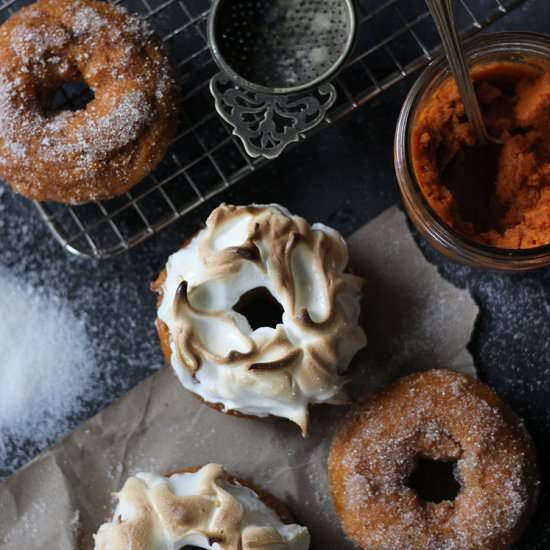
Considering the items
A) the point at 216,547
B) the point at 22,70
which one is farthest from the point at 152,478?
the point at 22,70

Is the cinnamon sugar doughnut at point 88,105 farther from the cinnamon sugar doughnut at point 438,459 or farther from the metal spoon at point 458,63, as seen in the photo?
the cinnamon sugar doughnut at point 438,459

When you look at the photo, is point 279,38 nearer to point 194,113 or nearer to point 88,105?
point 194,113

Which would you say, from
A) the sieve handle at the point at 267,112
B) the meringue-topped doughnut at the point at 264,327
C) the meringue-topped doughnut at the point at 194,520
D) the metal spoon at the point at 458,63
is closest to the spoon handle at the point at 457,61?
the metal spoon at the point at 458,63

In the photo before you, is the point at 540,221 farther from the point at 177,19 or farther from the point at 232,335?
the point at 177,19

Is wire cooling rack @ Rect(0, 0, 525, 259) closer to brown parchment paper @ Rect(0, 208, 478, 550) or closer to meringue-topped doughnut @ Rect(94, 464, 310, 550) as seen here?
brown parchment paper @ Rect(0, 208, 478, 550)

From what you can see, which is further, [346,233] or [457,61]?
[346,233]

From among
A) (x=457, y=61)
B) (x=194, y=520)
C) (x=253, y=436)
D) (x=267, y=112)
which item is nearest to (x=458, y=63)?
(x=457, y=61)
